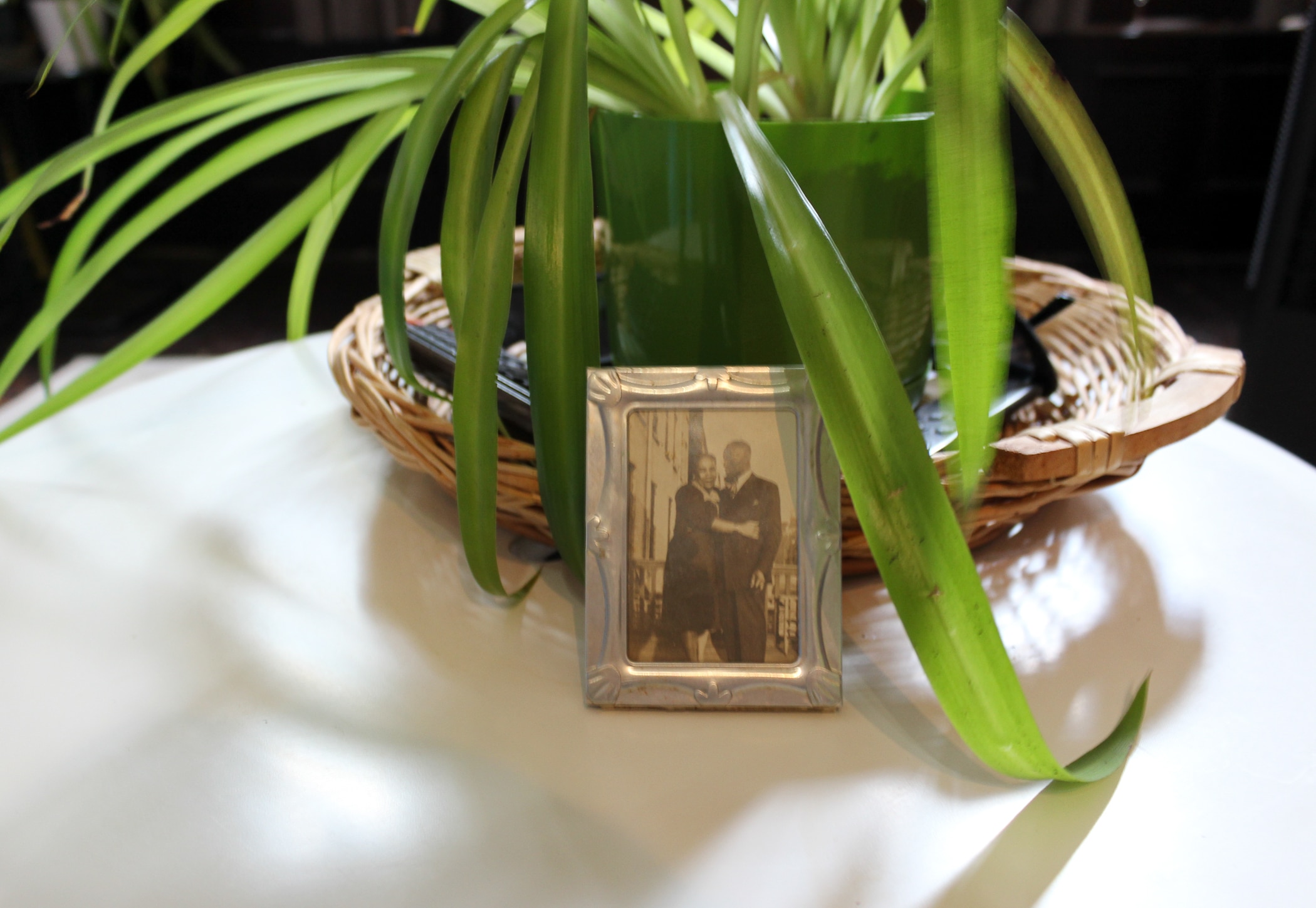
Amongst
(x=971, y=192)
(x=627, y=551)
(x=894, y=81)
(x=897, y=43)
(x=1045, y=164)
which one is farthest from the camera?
(x=1045, y=164)

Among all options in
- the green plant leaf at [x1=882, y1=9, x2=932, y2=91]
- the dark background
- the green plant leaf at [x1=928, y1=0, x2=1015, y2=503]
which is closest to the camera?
the green plant leaf at [x1=928, y1=0, x2=1015, y2=503]

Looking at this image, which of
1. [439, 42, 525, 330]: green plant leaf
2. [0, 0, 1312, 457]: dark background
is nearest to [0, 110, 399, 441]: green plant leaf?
[439, 42, 525, 330]: green plant leaf

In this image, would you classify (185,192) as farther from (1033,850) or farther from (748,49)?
(1033,850)

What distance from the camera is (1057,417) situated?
590 millimetres

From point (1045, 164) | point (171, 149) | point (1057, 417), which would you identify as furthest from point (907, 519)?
point (1045, 164)

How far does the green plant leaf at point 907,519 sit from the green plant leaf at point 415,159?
0.16m

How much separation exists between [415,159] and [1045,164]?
2.20 meters

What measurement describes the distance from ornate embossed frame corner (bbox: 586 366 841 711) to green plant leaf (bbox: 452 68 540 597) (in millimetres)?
43

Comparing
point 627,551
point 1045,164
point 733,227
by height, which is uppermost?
point 733,227

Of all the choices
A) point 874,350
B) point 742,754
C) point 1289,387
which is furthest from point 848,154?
point 1289,387

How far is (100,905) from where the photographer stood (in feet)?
0.98

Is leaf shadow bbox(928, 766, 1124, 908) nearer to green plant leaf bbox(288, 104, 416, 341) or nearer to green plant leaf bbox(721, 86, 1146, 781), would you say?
green plant leaf bbox(721, 86, 1146, 781)

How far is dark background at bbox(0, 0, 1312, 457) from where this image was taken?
2.10m

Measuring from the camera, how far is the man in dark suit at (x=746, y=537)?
39 centimetres
